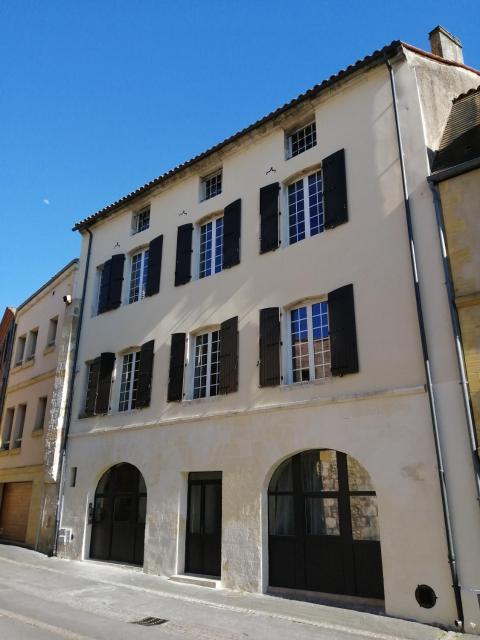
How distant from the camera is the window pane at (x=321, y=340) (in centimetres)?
972

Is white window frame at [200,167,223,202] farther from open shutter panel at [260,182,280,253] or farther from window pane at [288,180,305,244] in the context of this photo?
window pane at [288,180,305,244]

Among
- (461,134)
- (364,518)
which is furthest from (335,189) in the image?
(364,518)

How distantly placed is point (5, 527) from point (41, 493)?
11.8 ft

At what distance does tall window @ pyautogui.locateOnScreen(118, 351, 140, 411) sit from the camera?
44.2 ft

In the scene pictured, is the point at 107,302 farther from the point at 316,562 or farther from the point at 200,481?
the point at 316,562

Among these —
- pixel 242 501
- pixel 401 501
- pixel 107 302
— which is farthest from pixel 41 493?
pixel 401 501

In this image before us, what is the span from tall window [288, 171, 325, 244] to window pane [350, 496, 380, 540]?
5496 millimetres

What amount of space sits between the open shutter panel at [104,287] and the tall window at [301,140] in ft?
22.2

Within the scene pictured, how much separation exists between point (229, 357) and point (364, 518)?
433cm

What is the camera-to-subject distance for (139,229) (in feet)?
51.8

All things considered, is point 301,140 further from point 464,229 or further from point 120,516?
point 120,516

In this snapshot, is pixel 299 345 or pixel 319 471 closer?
pixel 319 471

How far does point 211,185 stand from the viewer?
46.1 feet

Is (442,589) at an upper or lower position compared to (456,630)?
upper
